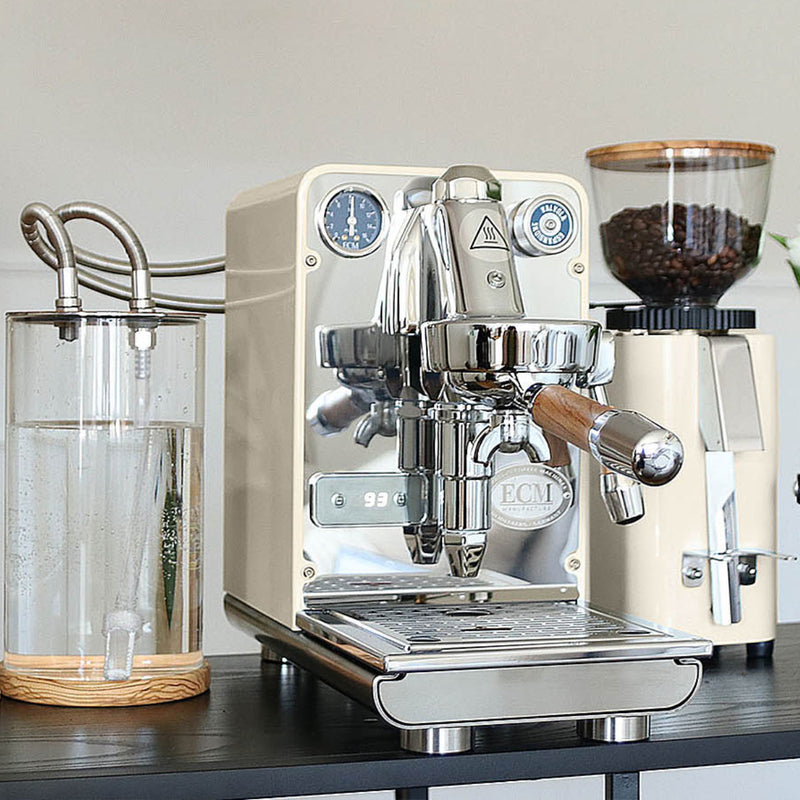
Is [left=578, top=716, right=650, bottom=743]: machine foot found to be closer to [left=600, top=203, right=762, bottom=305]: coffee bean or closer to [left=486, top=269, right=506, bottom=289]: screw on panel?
[left=486, top=269, right=506, bottom=289]: screw on panel

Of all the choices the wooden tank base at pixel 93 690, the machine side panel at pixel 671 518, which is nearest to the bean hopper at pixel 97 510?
the wooden tank base at pixel 93 690

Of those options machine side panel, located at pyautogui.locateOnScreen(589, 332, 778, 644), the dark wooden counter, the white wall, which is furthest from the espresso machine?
the white wall

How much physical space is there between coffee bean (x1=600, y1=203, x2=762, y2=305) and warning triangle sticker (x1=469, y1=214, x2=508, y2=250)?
10.1 inches

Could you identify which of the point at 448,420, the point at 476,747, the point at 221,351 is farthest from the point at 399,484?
the point at 221,351

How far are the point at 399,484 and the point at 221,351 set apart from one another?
0.64 m

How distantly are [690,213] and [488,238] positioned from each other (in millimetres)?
282

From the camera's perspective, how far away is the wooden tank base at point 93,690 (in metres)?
0.92

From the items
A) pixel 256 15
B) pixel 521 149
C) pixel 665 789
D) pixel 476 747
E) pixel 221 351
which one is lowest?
pixel 665 789

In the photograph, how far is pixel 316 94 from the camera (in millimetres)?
1527

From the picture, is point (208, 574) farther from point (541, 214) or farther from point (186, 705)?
point (541, 214)

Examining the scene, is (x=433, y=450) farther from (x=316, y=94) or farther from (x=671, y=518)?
(x=316, y=94)

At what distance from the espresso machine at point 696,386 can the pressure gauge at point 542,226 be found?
129mm

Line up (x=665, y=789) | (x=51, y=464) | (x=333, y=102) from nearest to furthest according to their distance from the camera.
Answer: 1. (x=51, y=464)
2. (x=333, y=102)
3. (x=665, y=789)

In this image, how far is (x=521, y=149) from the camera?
1.63 meters
